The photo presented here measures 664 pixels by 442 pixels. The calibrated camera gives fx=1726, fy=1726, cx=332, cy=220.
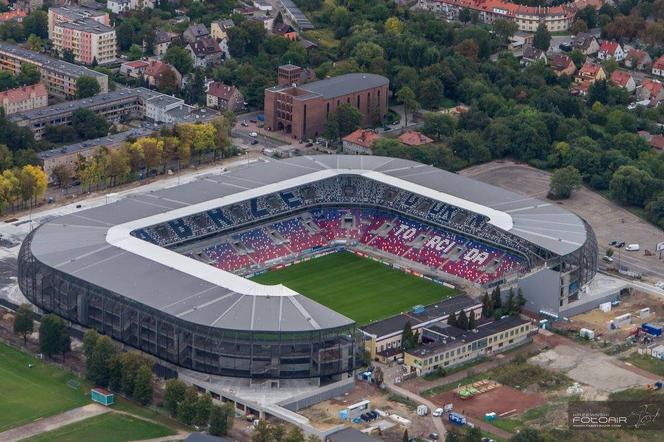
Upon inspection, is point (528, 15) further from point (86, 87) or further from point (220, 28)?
point (86, 87)

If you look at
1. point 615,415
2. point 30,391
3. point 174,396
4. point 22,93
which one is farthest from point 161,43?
point 615,415

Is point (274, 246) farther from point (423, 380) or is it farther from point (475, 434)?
point (475, 434)

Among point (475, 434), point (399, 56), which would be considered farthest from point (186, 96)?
point (475, 434)

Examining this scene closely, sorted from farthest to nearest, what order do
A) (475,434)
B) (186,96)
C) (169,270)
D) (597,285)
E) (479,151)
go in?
(186,96) < (479,151) < (597,285) < (169,270) < (475,434)

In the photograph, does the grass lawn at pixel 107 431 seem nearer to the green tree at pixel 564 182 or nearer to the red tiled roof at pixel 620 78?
the green tree at pixel 564 182

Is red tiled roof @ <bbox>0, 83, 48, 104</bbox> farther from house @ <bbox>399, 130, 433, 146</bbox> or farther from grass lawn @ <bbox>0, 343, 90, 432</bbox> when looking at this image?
grass lawn @ <bbox>0, 343, 90, 432</bbox>

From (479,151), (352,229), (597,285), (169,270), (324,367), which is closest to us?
(324,367)
